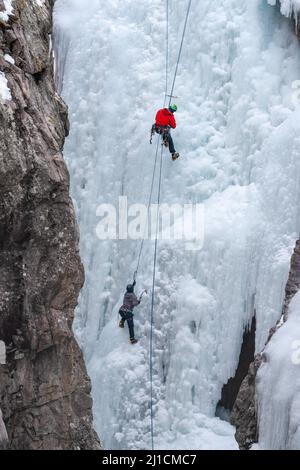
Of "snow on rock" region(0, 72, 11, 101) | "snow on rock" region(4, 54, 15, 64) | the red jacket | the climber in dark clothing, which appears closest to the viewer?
"snow on rock" region(0, 72, 11, 101)

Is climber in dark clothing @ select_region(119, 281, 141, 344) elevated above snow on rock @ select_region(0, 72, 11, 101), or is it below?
below

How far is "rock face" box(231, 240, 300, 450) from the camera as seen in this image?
889 centimetres

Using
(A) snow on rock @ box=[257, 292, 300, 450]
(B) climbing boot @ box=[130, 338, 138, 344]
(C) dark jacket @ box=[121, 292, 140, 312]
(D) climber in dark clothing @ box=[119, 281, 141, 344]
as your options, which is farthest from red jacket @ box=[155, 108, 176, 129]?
(A) snow on rock @ box=[257, 292, 300, 450]

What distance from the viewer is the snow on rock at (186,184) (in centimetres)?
1129

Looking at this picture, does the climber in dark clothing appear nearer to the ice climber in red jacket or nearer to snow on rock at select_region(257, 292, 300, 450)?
the ice climber in red jacket

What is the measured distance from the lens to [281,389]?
323 inches

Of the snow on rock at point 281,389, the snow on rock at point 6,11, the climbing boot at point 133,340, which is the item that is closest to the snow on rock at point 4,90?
the snow on rock at point 6,11

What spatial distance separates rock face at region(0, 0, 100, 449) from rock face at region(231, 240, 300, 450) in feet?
6.04

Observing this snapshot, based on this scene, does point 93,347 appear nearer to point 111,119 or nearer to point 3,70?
point 111,119

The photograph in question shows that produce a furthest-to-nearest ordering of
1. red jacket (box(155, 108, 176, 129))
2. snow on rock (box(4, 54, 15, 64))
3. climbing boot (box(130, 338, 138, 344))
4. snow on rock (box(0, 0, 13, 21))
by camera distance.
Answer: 1. red jacket (box(155, 108, 176, 129))
2. climbing boot (box(130, 338, 138, 344))
3. snow on rock (box(0, 0, 13, 21))
4. snow on rock (box(4, 54, 15, 64))

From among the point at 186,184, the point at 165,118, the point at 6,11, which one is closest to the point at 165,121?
the point at 165,118

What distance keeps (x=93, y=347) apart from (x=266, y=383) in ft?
14.0

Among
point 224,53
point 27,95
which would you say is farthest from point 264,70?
point 27,95

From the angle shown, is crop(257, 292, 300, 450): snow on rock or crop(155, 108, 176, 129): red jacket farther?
crop(155, 108, 176, 129): red jacket
